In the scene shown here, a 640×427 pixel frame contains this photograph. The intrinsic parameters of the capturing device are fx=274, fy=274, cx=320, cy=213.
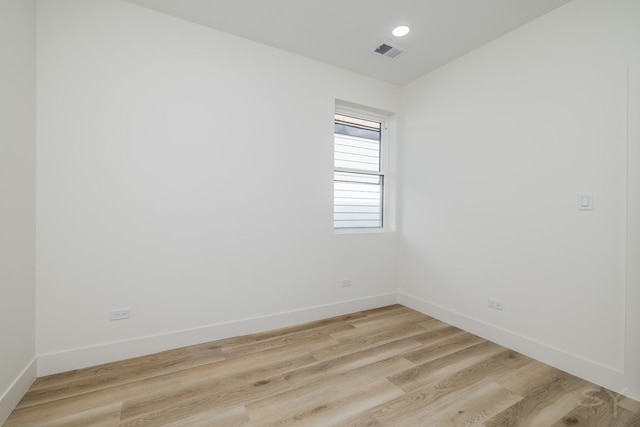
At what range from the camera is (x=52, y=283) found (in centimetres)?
198

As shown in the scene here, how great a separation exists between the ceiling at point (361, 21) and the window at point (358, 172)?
821 mm

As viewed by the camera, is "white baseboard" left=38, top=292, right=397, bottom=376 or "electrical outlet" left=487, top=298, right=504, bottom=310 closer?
"white baseboard" left=38, top=292, right=397, bottom=376

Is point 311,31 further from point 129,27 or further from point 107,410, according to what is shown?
point 107,410

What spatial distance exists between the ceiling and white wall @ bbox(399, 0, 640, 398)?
254 mm

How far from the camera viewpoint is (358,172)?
11.4 ft

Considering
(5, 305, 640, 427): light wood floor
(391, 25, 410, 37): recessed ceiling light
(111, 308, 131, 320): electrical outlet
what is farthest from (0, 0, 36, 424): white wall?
(391, 25, 410, 37): recessed ceiling light

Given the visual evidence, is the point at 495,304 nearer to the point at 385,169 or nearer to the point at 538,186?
the point at 538,186

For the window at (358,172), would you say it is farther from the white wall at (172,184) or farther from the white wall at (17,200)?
the white wall at (17,200)

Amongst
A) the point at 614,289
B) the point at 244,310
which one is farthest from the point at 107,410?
the point at 614,289

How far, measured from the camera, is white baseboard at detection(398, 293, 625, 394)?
189 cm

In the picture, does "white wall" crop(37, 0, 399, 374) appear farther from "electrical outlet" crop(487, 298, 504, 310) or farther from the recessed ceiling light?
"electrical outlet" crop(487, 298, 504, 310)

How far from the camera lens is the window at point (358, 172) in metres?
3.38

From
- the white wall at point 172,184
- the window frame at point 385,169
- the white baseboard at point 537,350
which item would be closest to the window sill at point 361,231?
the window frame at point 385,169

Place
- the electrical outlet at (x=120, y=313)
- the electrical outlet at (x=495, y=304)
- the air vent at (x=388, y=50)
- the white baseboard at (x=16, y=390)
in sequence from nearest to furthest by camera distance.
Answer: the white baseboard at (x=16, y=390) < the electrical outlet at (x=120, y=313) < the electrical outlet at (x=495, y=304) < the air vent at (x=388, y=50)
